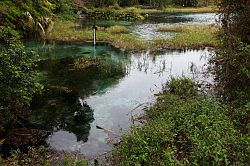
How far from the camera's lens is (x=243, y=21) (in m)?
12.3

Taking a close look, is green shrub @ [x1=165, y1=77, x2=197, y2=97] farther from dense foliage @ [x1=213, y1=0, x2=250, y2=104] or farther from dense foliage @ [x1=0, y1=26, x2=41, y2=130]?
dense foliage @ [x1=0, y1=26, x2=41, y2=130]

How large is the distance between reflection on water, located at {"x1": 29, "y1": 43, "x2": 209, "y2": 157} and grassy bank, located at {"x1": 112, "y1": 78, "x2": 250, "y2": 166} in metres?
1.91

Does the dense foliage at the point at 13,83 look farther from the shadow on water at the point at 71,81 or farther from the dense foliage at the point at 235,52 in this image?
the dense foliage at the point at 235,52

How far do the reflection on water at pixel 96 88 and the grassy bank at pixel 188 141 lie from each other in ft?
6.25

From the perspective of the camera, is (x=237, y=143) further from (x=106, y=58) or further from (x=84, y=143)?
(x=106, y=58)

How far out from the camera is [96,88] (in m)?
16.6

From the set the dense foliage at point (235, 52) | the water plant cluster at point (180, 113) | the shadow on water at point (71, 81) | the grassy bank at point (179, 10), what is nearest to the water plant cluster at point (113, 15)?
the grassy bank at point (179, 10)

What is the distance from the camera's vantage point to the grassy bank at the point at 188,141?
7.95 m

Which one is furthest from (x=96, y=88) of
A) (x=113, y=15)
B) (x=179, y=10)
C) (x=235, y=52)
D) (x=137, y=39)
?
(x=179, y=10)

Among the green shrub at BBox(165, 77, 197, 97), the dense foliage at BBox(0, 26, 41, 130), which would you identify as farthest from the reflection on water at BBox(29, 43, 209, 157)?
the dense foliage at BBox(0, 26, 41, 130)

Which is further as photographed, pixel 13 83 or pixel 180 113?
pixel 13 83

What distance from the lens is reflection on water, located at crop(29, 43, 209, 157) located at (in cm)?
1174

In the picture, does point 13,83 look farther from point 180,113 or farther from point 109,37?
point 109,37

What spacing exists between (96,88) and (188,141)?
8.32 m
